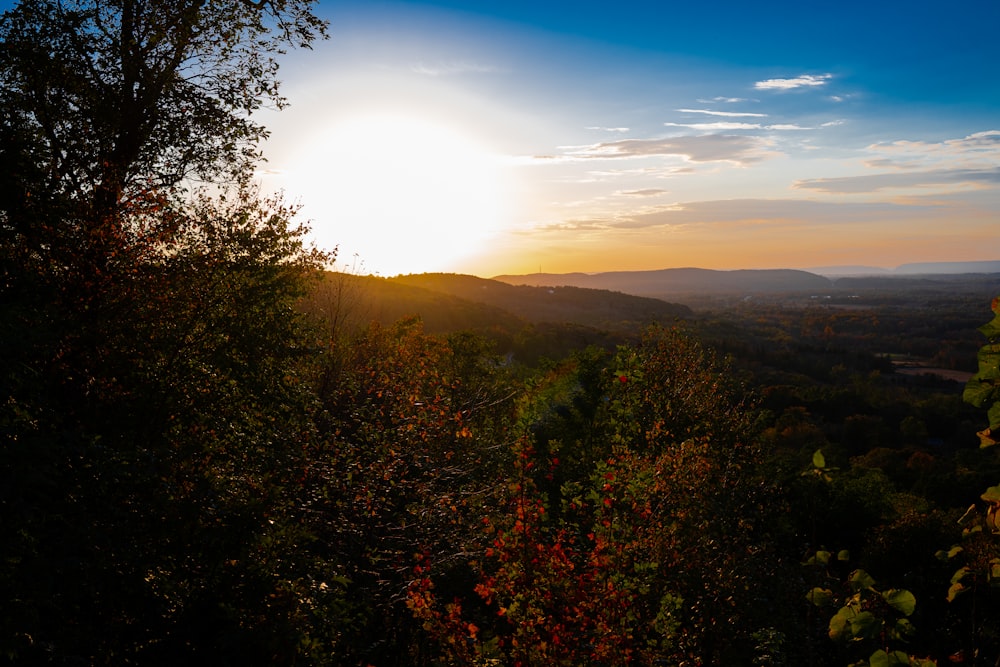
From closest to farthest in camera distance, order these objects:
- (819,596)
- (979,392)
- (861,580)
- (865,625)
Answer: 1. (865,625)
2. (861,580)
3. (979,392)
4. (819,596)

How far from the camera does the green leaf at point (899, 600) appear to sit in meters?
3.74

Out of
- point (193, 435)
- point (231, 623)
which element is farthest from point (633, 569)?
point (193, 435)

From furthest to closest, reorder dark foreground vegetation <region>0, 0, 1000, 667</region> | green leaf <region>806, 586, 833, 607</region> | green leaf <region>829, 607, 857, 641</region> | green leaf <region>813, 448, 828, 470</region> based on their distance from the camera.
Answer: dark foreground vegetation <region>0, 0, 1000, 667</region> → green leaf <region>813, 448, 828, 470</region> → green leaf <region>806, 586, 833, 607</region> → green leaf <region>829, 607, 857, 641</region>

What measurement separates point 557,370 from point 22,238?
3573cm

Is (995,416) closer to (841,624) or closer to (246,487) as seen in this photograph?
(841,624)

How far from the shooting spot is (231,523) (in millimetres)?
9719

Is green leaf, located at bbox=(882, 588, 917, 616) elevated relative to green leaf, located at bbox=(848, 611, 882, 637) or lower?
elevated

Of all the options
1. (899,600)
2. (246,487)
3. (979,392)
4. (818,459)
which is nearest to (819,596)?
(899,600)

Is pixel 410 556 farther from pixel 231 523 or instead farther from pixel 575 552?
pixel 231 523

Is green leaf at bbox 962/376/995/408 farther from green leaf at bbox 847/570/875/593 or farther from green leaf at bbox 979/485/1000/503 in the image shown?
green leaf at bbox 847/570/875/593

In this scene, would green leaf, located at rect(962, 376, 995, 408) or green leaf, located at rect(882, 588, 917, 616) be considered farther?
green leaf, located at rect(962, 376, 995, 408)

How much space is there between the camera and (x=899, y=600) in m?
3.86

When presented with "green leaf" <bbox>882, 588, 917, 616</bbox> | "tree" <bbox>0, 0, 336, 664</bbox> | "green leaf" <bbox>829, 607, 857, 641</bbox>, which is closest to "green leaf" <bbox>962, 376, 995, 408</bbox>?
"green leaf" <bbox>882, 588, 917, 616</bbox>

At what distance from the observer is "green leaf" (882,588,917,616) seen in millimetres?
3736
